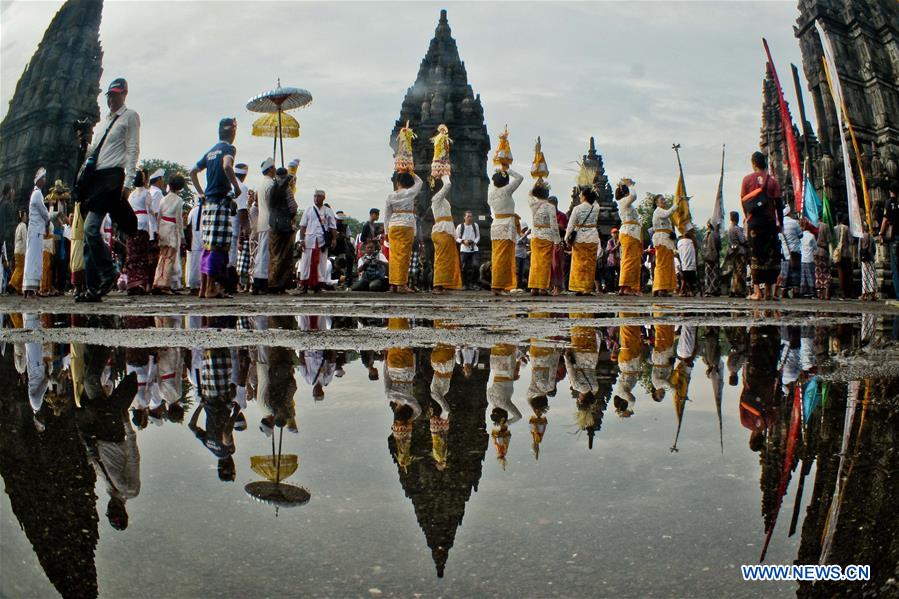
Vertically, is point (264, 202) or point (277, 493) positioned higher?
point (264, 202)

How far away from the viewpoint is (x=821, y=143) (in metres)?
34.2

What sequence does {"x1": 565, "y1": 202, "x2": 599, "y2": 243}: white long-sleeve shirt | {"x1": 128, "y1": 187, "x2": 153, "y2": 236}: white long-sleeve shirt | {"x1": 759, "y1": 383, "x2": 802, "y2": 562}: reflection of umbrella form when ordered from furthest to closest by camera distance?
{"x1": 565, "y1": 202, "x2": 599, "y2": 243}: white long-sleeve shirt → {"x1": 128, "y1": 187, "x2": 153, "y2": 236}: white long-sleeve shirt → {"x1": 759, "y1": 383, "x2": 802, "y2": 562}: reflection of umbrella

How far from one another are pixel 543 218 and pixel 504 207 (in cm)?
65

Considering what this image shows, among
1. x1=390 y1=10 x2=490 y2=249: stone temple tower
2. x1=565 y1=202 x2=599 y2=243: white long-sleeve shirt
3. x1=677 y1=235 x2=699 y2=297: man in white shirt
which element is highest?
x1=390 y1=10 x2=490 y2=249: stone temple tower

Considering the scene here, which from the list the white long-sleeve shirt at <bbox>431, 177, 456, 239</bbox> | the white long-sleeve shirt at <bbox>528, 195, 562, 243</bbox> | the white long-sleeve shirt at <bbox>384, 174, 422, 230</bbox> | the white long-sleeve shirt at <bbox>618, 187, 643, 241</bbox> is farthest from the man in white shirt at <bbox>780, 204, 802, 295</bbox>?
the white long-sleeve shirt at <bbox>384, 174, 422, 230</bbox>

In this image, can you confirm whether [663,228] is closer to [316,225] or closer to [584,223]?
[584,223]

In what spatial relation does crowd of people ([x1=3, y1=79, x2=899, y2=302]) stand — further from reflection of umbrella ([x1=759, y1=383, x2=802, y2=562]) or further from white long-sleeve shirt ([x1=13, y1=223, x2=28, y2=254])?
reflection of umbrella ([x1=759, y1=383, x2=802, y2=562])

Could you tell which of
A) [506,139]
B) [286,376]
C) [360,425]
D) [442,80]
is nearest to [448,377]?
[286,376]

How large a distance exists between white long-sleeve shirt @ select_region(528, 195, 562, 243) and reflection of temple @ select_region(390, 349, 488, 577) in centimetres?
1016

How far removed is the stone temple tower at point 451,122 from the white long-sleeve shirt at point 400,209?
22.2m

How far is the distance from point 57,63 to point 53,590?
63.5 metres

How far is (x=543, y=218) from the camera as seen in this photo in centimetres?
1283

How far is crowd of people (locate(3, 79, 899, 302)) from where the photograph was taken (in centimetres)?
874

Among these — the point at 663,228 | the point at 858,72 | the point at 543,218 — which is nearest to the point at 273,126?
the point at 543,218
